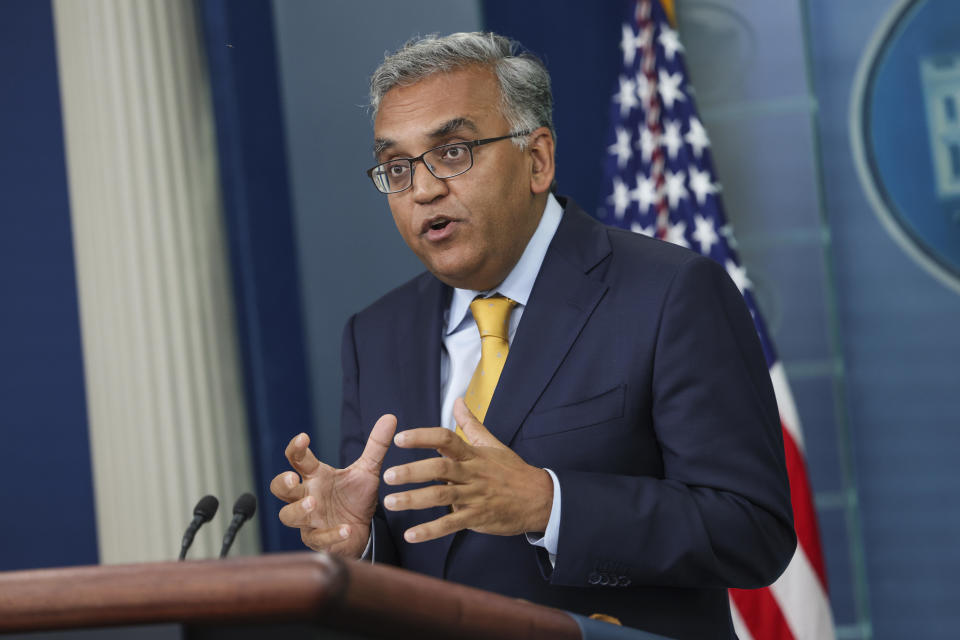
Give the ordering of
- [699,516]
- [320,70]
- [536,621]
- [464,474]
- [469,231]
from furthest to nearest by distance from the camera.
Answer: [320,70] → [469,231] → [699,516] → [464,474] → [536,621]

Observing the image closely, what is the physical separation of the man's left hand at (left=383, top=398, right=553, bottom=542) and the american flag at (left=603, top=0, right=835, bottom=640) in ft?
6.33

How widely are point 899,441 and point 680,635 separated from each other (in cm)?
234

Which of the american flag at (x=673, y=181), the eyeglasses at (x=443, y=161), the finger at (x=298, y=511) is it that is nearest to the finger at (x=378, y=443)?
the finger at (x=298, y=511)

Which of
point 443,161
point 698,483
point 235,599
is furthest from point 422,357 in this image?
point 235,599

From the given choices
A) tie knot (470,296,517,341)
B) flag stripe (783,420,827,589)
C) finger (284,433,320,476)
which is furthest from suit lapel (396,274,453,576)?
flag stripe (783,420,827,589)

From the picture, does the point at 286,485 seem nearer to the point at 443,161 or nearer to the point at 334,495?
the point at 334,495

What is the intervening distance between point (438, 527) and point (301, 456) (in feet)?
1.04

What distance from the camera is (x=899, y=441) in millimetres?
3770

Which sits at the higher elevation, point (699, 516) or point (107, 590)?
point (107, 590)

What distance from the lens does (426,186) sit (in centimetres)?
188

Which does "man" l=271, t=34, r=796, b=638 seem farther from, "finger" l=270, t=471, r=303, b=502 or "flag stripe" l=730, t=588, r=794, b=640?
"flag stripe" l=730, t=588, r=794, b=640

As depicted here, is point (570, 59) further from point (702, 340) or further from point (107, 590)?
point (107, 590)

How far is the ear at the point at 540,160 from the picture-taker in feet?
6.61

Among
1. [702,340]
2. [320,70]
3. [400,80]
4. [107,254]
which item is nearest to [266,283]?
[107,254]
